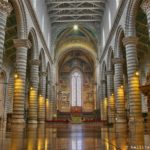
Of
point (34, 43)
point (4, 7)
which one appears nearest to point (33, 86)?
point (34, 43)

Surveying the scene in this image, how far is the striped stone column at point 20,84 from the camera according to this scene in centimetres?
1819

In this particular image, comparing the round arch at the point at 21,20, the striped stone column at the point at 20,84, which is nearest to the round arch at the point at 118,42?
the round arch at the point at 21,20

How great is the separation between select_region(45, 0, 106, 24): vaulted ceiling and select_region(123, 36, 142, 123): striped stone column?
561 inches

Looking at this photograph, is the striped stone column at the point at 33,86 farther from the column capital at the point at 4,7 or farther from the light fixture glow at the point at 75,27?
the light fixture glow at the point at 75,27

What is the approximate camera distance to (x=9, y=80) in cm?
3272

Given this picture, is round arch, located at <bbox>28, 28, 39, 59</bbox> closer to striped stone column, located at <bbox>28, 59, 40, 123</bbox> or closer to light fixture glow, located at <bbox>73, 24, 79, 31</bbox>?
striped stone column, located at <bbox>28, 59, 40, 123</bbox>

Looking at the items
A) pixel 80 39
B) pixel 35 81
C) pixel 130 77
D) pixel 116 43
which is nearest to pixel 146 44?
pixel 116 43

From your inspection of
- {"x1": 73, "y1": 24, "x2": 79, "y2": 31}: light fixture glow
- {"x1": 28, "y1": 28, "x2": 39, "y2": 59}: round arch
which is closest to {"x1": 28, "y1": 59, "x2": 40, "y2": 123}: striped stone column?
{"x1": 28, "y1": 28, "x2": 39, "y2": 59}: round arch

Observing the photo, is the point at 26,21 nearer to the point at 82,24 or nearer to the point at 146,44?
the point at 146,44

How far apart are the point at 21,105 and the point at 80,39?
27697 mm

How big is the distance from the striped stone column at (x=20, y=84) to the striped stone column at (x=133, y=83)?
26.1 ft

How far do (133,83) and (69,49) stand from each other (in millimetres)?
29234

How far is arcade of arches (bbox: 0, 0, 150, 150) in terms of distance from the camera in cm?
1329

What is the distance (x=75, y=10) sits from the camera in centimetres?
3447
